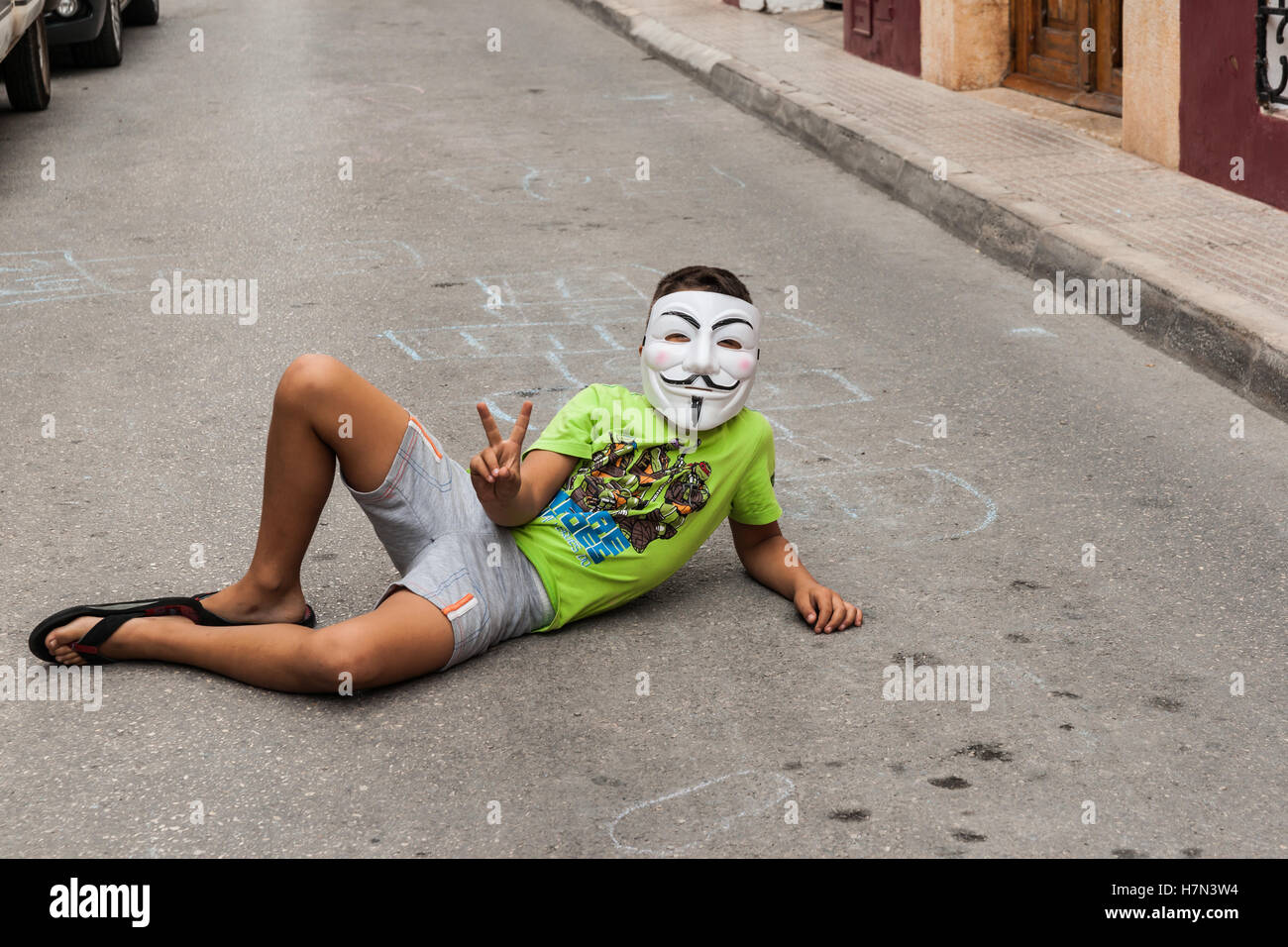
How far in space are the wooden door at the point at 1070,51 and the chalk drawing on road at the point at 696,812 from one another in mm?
7416

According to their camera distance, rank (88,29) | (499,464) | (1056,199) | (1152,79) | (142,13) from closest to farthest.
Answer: (499,464)
(1056,199)
(1152,79)
(88,29)
(142,13)

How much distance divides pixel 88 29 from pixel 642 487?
10.1 meters

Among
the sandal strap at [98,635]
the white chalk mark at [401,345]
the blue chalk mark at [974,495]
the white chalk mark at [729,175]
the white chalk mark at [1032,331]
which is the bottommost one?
the blue chalk mark at [974,495]

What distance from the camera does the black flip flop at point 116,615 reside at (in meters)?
3.47

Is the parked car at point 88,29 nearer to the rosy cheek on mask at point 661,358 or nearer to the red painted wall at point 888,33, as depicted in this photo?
the red painted wall at point 888,33

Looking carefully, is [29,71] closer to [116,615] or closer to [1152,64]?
[1152,64]

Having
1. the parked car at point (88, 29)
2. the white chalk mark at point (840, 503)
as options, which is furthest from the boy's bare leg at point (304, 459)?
the parked car at point (88, 29)

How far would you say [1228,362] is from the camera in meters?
5.42

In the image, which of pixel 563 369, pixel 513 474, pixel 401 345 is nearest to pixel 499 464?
pixel 513 474

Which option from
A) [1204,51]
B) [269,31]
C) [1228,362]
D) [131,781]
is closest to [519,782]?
[131,781]

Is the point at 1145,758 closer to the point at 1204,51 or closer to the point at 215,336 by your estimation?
the point at 215,336

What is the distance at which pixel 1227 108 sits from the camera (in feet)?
24.2

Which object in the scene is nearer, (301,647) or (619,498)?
(301,647)

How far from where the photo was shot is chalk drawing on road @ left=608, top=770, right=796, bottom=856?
2.81 m
